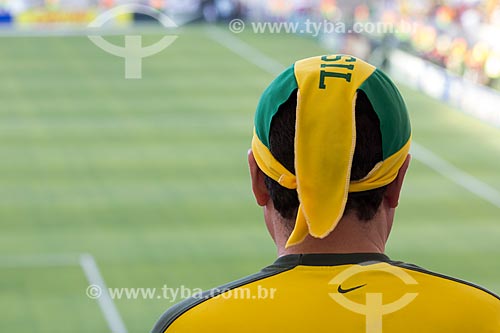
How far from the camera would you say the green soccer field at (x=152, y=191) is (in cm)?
1039

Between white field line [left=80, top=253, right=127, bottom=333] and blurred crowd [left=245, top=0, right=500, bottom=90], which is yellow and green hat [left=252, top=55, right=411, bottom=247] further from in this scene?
blurred crowd [left=245, top=0, right=500, bottom=90]

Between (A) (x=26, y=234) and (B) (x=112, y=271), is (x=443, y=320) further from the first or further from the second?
(A) (x=26, y=234)

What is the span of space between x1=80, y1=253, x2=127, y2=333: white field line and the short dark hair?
279 inches

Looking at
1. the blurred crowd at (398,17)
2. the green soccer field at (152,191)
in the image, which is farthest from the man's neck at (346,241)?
the blurred crowd at (398,17)

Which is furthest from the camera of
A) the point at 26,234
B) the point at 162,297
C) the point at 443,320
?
the point at 26,234

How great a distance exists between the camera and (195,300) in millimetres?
2100

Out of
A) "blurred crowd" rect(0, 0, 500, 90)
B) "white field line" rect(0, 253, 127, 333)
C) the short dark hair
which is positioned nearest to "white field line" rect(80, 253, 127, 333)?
"white field line" rect(0, 253, 127, 333)

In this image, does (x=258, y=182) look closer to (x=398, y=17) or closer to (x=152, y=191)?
(x=152, y=191)

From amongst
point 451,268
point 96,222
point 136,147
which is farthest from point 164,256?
point 136,147

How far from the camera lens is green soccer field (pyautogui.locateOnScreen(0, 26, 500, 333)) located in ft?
34.1

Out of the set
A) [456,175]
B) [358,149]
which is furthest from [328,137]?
[456,175]

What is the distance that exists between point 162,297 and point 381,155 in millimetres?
8005

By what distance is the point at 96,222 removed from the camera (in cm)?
1227

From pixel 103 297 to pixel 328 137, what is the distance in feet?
26.9
